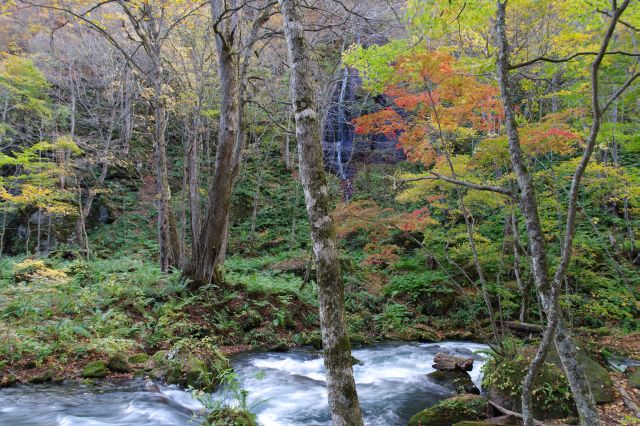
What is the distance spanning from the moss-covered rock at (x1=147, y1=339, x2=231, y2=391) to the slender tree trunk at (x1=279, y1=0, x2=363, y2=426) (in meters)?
3.85

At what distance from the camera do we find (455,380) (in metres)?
7.42

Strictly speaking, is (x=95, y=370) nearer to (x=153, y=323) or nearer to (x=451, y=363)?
(x=153, y=323)

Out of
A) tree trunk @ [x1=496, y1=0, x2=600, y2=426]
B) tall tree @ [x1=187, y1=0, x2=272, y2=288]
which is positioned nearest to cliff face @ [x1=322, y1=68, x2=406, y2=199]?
tall tree @ [x1=187, y1=0, x2=272, y2=288]

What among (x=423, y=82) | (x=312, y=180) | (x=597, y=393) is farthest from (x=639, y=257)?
(x=312, y=180)

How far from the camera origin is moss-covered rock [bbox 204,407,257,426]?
14.9 feet

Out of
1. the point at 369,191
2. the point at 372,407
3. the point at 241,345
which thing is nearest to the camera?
the point at 372,407

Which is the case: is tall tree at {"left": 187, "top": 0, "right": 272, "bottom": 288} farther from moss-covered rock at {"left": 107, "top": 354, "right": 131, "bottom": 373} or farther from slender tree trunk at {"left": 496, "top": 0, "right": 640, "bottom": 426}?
slender tree trunk at {"left": 496, "top": 0, "right": 640, "bottom": 426}

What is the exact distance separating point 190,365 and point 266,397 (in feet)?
4.74

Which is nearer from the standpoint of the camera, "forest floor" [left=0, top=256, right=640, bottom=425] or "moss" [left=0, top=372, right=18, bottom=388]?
"moss" [left=0, top=372, right=18, bottom=388]

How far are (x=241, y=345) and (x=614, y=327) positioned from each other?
1006 centimetres

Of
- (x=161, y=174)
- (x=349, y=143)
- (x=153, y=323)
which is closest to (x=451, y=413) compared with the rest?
(x=153, y=323)

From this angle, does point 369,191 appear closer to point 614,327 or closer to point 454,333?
point 454,333

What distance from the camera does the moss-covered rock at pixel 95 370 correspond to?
6.80m

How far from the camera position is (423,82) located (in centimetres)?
739
